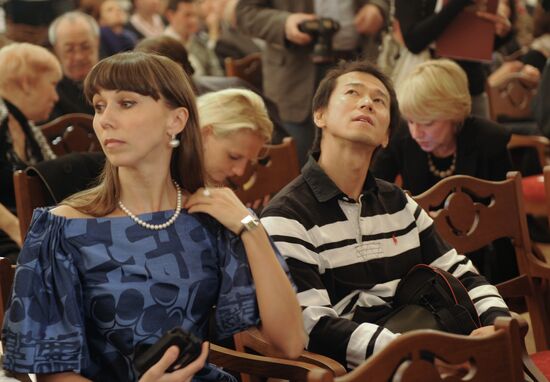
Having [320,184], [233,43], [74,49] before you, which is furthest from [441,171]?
[233,43]

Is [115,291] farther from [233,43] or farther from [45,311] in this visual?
[233,43]

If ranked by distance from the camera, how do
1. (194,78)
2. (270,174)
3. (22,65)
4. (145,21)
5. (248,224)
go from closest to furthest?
1. (248,224)
2. (270,174)
3. (22,65)
4. (194,78)
5. (145,21)

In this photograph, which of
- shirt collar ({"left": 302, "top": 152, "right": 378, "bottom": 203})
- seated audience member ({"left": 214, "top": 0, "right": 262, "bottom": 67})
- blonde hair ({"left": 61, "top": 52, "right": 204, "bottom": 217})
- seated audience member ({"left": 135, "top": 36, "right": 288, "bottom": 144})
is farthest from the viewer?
seated audience member ({"left": 214, "top": 0, "right": 262, "bottom": 67})

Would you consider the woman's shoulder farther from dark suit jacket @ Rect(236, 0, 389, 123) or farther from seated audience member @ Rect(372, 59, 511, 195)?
dark suit jacket @ Rect(236, 0, 389, 123)

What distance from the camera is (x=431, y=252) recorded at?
2312 mm

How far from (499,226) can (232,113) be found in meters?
0.89

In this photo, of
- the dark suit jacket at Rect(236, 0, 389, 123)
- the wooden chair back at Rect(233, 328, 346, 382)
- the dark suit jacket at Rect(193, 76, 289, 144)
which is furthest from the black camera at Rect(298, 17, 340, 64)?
the wooden chair back at Rect(233, 328, 346, 382)

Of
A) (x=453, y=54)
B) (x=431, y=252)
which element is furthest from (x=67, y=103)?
(x=431, y=252)

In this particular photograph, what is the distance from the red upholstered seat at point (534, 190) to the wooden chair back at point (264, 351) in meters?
2.43

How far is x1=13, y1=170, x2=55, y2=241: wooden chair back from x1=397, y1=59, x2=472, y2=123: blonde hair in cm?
124

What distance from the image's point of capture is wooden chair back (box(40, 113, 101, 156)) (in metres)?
3.53

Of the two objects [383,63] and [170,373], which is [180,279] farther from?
[383,63]

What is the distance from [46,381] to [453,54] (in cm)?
255

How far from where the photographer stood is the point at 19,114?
11.5ft
